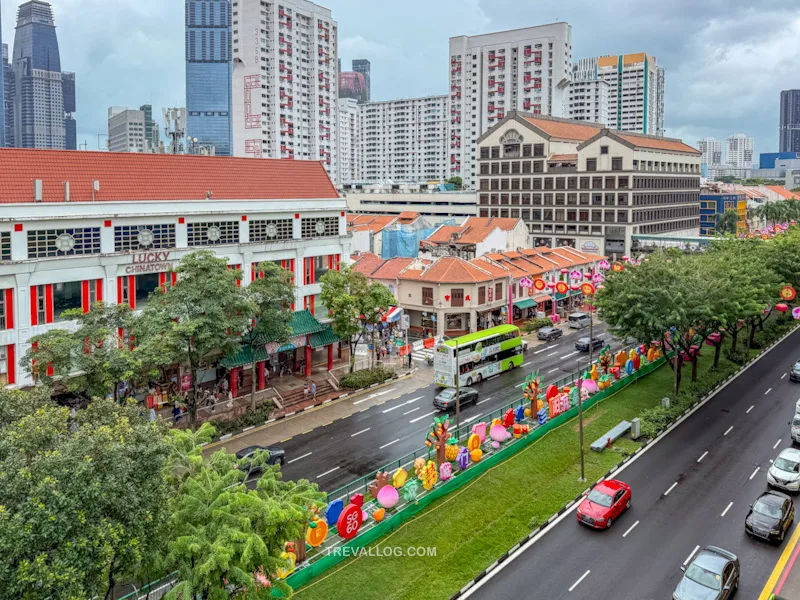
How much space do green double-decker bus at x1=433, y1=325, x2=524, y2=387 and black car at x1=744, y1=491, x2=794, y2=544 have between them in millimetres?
22212

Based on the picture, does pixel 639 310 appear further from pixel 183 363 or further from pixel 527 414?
pixel 183 363

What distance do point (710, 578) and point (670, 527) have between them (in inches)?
243

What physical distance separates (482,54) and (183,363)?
5744 inches

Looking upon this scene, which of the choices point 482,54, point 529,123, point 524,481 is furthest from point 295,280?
point 482,54

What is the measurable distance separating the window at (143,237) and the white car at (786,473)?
38.3 meters

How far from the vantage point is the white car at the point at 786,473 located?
109 feet

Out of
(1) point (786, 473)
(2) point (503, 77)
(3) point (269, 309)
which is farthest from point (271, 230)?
(2) point (503, 77)

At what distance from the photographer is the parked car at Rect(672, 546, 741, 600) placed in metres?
24.0

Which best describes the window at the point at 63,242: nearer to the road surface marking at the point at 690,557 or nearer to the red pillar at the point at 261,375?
the red pillar at the point at 261,375

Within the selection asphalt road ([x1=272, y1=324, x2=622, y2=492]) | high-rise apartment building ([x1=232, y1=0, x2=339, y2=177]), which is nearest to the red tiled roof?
asphalt road ([x1=272, y1=324, x2=622, y2=492])

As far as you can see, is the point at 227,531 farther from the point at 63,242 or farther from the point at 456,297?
the point at 456,297

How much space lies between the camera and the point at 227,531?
738 inches

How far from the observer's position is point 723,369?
53.6 m

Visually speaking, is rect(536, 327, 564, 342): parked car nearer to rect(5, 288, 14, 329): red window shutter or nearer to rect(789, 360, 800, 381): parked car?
rect(789, 360, 800, 381): parked car
